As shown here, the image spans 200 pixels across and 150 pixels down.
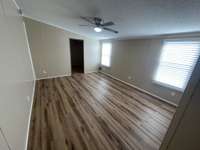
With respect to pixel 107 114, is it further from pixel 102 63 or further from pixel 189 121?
pixel 102 63

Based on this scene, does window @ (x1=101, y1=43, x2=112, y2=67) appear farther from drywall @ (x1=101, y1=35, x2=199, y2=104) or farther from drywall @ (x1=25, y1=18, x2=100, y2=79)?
drywall @ (x1=25, y1=18, x2=100, y2=79)

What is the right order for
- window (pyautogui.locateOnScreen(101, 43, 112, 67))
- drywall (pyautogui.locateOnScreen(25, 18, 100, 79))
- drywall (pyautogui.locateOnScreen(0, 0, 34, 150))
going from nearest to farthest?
1. drywall (pyautogui.locateOnScreen(0, 0, 34, 150))
2. drywall (pyautogui.locateOnScreen(25, 18, 100, 79))
3. window (pyautogui.locateOnScreen(101, 43, 112, 67))

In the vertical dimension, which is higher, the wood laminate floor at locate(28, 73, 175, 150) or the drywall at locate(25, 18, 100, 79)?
the drywall at locate(25, 18, 100, 79)

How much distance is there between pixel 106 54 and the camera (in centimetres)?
548

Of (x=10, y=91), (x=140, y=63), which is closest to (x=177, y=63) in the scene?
(x=140, y=63)

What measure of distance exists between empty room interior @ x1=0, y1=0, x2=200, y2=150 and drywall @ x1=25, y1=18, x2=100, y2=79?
35 mm

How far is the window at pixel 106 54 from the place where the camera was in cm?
521

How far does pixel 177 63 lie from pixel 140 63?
1185mm

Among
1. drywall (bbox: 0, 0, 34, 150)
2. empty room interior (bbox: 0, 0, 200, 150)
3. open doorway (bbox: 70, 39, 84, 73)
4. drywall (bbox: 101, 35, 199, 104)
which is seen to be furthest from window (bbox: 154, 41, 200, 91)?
open doorway (bbox: 70, 39, 84, 73)

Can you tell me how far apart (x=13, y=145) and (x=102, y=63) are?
523 centimetres

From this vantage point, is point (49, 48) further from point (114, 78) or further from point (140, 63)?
point (140, 63)

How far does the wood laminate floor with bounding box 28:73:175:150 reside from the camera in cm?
155

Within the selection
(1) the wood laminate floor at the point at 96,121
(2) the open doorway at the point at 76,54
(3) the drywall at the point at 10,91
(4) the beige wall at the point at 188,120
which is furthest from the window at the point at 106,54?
(4) the beige wall at the point at 188,120

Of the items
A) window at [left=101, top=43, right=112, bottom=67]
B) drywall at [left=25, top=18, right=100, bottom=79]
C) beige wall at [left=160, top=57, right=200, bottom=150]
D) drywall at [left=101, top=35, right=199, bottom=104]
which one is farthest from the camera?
window at [left=101, top=43, right=112, bottom=67]
